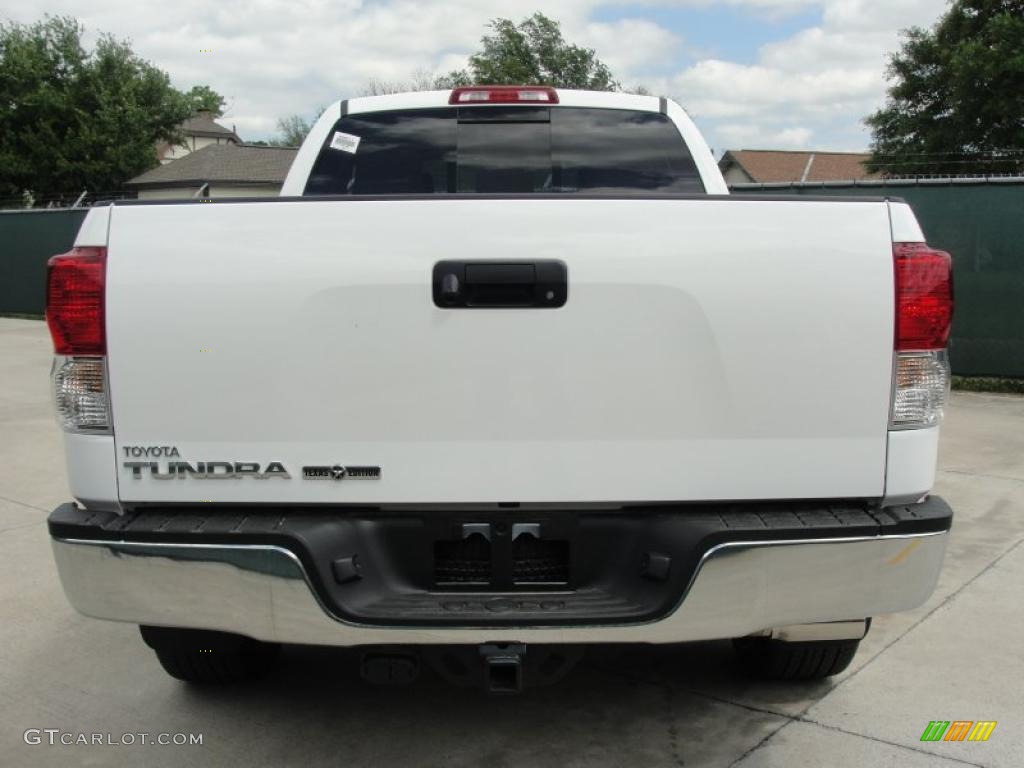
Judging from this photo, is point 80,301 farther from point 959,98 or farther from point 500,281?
point 959,98

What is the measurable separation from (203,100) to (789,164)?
3340 centimetres

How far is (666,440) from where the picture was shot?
2422 millimetres

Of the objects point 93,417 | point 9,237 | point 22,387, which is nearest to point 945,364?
point 93,417

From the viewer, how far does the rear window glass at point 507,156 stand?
4137 millimetres

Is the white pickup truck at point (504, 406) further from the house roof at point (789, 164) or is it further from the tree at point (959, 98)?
the house roof at point (789, 164)

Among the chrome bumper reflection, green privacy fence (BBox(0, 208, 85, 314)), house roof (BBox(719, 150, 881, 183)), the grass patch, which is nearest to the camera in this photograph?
the chrome bumper reflection

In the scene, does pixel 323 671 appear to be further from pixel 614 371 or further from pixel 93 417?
pixel 614 371

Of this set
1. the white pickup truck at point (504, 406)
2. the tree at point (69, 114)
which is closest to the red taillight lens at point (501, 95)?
the white pickup truck at point (504, 406)

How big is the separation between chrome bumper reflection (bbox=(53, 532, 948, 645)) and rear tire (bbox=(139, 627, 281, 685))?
23.7 inches

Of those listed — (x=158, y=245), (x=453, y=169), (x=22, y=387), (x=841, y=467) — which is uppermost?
(x=453, y=169)

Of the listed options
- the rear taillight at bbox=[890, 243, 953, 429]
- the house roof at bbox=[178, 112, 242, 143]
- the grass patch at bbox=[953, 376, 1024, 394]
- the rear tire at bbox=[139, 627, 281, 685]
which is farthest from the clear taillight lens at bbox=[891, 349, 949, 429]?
the house roof at bbox=[178, 112, 242, 143]

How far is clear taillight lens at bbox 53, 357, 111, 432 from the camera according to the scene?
2.44 m

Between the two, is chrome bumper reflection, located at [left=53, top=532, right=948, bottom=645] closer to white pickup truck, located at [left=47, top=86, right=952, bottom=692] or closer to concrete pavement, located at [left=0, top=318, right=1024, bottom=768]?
white pickup truck, located at [left=47, top=86, right=952, bottom=692]

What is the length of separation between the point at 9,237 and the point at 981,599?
20.9 m
